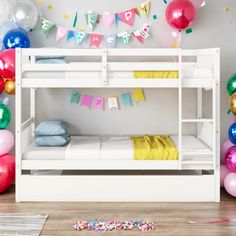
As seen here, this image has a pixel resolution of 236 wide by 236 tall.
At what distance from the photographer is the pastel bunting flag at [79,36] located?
4.10 meters

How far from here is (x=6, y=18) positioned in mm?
4047

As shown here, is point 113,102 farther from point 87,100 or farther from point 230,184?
point 230,184

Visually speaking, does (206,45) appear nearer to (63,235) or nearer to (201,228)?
(201,228)

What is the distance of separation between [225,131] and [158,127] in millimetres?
613

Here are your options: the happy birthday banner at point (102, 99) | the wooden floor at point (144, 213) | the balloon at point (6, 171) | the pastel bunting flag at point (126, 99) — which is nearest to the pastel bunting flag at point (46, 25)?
the happy birthday banner at point (102, 99)

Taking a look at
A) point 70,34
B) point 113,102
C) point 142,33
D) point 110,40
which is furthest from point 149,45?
point 70,34

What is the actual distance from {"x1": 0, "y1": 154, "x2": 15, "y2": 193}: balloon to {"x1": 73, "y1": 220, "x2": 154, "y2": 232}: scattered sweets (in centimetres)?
89

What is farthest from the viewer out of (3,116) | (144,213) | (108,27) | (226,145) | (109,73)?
(108,27)

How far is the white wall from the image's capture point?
4137 millimetres

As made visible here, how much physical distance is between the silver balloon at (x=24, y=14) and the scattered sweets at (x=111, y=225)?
1.76m

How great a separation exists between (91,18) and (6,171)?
1.52 m

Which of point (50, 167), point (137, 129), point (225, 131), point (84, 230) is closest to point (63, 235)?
point (84, 230)

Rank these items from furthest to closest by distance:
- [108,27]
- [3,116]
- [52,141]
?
[108,27]
[3,116]
[52,141]

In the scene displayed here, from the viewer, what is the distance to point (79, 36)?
13.5ft
